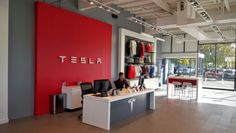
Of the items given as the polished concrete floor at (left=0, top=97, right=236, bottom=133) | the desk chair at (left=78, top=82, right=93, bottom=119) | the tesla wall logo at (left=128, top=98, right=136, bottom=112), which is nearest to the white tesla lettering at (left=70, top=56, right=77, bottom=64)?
the desk chair at (left=78, top=82, right=93, bottom=119)

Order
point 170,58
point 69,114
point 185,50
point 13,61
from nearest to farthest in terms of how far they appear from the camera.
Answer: point 13,61
point 69,114
point 185,50
point 170,58

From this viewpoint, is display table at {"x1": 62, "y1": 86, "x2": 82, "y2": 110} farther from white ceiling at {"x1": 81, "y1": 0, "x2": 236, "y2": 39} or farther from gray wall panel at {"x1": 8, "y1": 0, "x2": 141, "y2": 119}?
white ceiling at {"x1": 81, "y1": 0, "x2": 236, "y2": 39}

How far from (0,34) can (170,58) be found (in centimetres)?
1082

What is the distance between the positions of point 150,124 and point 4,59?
3551 millimetres

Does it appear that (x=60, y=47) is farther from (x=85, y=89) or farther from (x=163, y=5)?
(x=163, y=5)

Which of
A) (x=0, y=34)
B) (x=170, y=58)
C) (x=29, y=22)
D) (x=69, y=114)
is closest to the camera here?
(x=0, y=34)

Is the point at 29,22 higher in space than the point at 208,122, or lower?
higher

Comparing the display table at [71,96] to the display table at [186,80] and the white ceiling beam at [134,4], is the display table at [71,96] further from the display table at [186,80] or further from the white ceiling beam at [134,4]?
the display table at [186,80]

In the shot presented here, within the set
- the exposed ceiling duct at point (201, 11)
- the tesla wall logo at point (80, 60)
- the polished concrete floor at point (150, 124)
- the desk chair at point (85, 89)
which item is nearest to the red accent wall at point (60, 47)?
the tesla wall logo at point (80, 60)

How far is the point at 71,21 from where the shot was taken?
18.2 ft


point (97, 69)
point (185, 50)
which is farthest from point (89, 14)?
point (185, 50)

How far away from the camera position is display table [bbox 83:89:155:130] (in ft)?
12.9

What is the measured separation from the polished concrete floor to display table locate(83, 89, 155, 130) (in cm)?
15

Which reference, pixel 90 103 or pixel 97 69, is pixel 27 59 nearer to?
pixel 90 103
